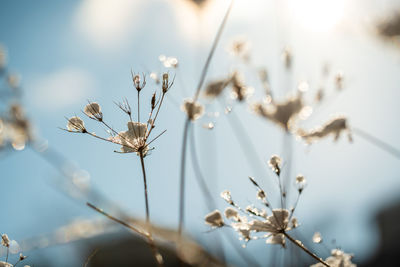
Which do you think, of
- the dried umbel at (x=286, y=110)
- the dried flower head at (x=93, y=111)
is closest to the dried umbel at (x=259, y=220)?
the dried flower head at (x=93, y=111)

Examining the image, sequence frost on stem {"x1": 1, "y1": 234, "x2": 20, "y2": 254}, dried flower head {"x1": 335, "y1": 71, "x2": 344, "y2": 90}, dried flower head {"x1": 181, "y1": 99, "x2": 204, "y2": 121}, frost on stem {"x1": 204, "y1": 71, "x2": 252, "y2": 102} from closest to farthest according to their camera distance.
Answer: frost on stem {"x1": 1, "y1": 234, "x2": 20, "y2": 254} < dried flower head {"x1": 181, "y1": 99, "x2": 204, "y2": 121} < dried flower head {"x1": 335, "y1": 71, "x2": 344, "y2": 90} < frost on stem {"x1": 204, "y1": 71, "x2": 252, "y2": 102}

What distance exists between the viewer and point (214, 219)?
92cm

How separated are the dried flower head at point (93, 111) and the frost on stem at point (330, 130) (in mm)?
1008

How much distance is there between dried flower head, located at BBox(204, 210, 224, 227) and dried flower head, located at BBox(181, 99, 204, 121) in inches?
15.8

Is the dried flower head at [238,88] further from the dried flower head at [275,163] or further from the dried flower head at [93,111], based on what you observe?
the dried flower head at [93,111]

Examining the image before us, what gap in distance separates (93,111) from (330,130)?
1.06 meters

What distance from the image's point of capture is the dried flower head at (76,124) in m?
0.87

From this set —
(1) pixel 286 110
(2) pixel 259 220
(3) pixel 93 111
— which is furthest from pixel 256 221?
(1) pixel 286 110

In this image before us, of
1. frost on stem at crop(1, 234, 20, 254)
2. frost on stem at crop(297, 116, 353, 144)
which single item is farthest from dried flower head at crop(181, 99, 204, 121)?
frost on stem at crop(1, 234, 20, 254)

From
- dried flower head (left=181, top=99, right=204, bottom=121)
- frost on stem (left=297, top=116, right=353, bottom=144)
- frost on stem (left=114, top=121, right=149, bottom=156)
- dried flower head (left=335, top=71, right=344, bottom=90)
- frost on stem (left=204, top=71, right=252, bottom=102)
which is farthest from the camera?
frost on stem (left=204, top=71, right=252, bottom=102)

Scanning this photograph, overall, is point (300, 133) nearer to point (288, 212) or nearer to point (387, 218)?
point (288, 212)

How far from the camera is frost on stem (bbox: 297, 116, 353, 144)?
56.2 inches

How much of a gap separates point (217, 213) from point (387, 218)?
14.1 meters

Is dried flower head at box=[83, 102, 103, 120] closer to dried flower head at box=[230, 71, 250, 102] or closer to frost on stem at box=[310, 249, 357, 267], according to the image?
frost on stem at box=[310, 249, 357, 267]
